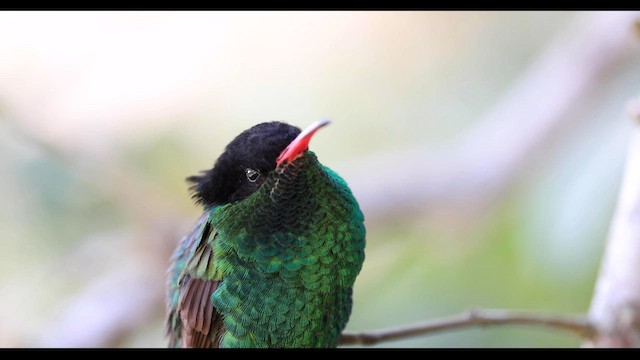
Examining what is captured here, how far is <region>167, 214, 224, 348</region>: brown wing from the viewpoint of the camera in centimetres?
98

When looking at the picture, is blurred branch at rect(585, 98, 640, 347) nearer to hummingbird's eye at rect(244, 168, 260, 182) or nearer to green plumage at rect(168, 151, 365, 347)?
green plumage at rect(168, 151, 365, 347)

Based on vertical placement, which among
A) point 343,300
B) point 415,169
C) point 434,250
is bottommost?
point 434,250

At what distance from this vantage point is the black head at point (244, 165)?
785mm

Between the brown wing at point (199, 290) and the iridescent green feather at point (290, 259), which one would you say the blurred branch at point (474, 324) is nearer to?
the iridescent green feather at point (290, 259)

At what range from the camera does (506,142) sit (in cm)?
288

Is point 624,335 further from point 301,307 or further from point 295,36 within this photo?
point 295,36

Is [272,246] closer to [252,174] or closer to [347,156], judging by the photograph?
[252,174]

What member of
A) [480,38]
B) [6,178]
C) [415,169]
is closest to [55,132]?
[6,178]

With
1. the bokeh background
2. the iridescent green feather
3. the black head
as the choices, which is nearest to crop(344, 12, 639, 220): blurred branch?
the bokeh background

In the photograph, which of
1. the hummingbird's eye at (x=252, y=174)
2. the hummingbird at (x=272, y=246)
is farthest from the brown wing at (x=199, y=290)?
the hummingbird's eye at (x=252, y=174)

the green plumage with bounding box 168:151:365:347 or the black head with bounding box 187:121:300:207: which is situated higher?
the black head with bounding box 187:121:300:207

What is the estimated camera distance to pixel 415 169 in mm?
2855

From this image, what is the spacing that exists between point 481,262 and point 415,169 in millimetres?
557

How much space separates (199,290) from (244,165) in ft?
0.96
